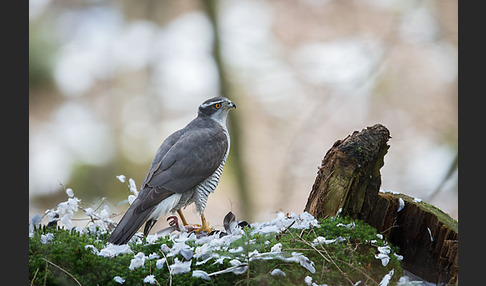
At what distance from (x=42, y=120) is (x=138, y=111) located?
0.94 meters

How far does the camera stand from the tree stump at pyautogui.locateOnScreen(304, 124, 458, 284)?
2809mm

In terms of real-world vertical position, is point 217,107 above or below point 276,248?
above

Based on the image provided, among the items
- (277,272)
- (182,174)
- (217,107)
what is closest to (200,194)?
(182,174)

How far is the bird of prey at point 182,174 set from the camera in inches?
119

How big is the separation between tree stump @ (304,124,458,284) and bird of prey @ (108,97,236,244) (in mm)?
843

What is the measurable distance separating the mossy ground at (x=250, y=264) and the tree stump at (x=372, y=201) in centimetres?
23

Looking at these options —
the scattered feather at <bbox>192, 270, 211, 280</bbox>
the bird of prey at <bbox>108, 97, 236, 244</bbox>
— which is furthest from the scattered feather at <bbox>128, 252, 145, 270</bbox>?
the bird of prey at <bbox>108, 97, 236, 244</bbox>

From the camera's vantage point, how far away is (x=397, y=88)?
4945 mm

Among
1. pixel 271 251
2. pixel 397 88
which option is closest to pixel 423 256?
pixel 271 251

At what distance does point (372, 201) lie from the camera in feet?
9.41

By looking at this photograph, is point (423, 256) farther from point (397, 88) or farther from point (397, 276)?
point (397, 88)

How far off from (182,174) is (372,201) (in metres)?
1.20

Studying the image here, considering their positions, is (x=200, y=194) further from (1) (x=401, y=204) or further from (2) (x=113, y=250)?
(1) (x=401, y=204)

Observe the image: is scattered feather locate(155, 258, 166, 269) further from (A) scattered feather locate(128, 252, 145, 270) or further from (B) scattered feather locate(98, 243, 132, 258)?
(B) scattered feather locate(98, 243, 132, 258)
